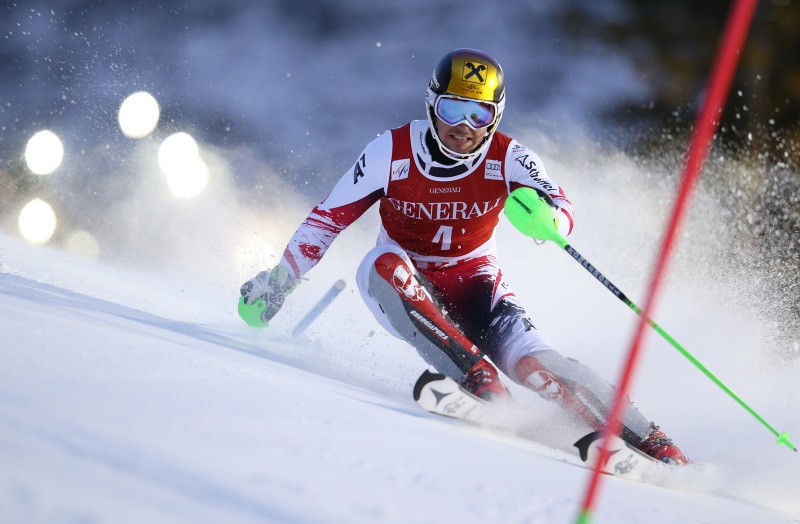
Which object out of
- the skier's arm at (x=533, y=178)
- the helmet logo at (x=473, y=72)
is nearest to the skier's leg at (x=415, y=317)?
the skier's arm at (x=533, y=178)

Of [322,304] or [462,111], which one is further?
[322,304]

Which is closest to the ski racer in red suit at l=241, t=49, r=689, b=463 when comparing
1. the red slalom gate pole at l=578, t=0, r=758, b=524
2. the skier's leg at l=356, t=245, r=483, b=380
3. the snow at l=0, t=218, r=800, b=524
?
the skier's leg at l=356, t=245, r=483, b=380

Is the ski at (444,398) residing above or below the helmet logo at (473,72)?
below

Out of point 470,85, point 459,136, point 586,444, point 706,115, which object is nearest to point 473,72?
point 470,85

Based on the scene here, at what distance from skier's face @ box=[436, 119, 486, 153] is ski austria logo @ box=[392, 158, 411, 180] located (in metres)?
0.21

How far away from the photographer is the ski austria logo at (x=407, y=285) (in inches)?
112

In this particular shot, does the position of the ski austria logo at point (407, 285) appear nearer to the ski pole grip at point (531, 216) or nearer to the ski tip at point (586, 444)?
the ski pole grip at point (531, 216)

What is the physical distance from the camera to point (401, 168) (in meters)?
3.19

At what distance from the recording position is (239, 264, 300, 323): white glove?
339 centimetres

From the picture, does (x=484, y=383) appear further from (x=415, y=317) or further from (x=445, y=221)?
(x=445, y=221)

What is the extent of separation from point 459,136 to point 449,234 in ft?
1.68

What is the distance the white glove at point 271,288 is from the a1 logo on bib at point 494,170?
3.66 feet

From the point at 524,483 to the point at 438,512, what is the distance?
362 millimetres

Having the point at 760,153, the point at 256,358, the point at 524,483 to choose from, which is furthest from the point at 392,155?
the point at 760,153
